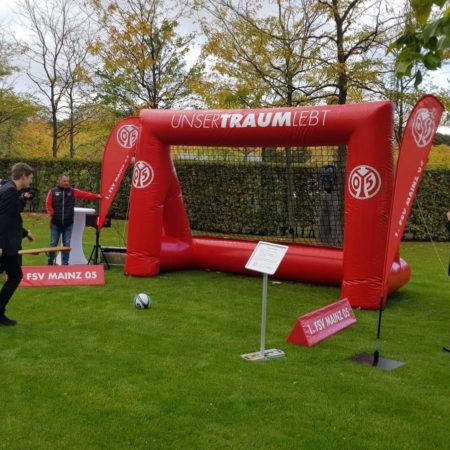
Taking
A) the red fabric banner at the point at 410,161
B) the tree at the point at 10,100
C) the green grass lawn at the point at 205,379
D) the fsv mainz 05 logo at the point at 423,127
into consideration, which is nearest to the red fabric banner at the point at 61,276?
the green grass lawn at the point at 205,379

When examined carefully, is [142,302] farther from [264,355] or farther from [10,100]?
[10,100]

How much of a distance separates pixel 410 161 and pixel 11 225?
4.32 m

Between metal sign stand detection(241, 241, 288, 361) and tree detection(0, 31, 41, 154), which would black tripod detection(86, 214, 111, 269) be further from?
tree detection(0, 31, 41, 154)

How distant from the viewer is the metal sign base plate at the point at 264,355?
5510mm

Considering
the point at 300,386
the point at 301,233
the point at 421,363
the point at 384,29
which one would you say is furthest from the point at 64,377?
the point at 384,29

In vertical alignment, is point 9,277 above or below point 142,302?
above

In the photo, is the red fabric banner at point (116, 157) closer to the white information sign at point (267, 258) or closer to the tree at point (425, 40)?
the white information sign at point (267, 258)

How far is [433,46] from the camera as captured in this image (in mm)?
2621

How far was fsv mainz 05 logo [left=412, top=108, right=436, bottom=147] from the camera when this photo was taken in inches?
240

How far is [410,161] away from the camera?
5984 mm

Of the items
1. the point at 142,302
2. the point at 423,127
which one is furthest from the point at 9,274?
the point at 423,127

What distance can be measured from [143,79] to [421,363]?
16.0 m

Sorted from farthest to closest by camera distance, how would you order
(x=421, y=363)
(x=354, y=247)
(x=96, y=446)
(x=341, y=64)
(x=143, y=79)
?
1. (x=143, y=79)
2. (x=341, y=64)
3. (x=354, y=247)
4. (x=421, y=363)
5. (x=96, y=446)

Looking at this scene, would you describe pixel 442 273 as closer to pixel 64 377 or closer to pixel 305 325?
pixel 305 325
